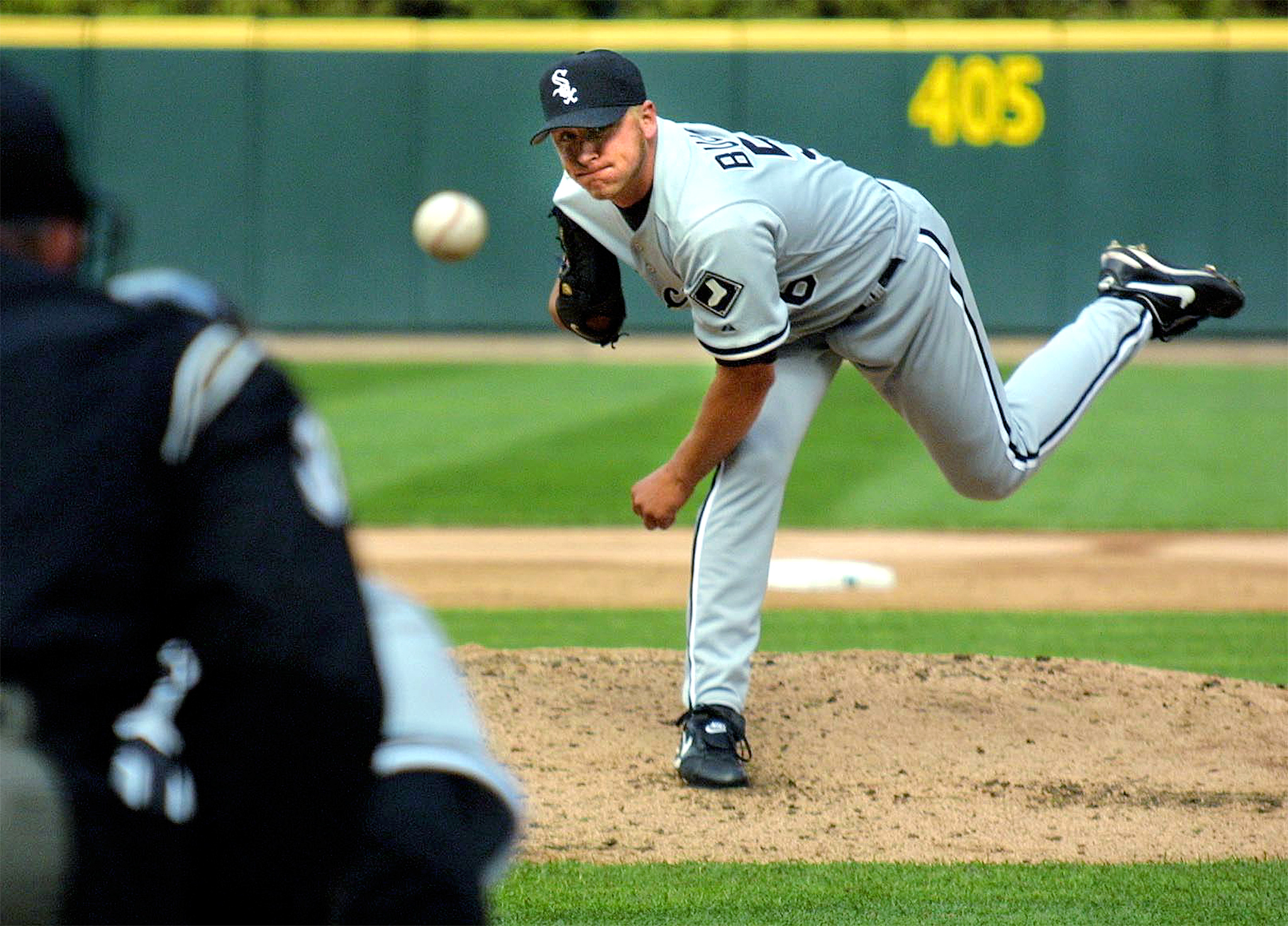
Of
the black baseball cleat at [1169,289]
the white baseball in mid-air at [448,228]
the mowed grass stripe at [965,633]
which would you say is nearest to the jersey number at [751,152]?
the black baseball cleat at [1169,289]

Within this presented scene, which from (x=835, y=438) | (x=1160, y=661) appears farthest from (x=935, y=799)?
(x=835, y=438)

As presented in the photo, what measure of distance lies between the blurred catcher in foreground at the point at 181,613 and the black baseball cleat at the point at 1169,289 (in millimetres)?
3979

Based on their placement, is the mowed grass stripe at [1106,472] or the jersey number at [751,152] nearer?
the jersey number at [751,152]

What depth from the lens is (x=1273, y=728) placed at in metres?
4.36

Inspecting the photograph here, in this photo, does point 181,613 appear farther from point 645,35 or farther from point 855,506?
point 645,35

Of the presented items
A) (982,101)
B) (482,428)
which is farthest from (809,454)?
(982,101)

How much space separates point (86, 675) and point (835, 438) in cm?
1032

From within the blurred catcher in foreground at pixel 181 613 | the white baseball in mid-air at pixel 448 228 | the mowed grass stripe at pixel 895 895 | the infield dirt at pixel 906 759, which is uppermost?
the blurred catcher in foreground at pixel 181 613

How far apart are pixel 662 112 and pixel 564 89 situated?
14209 millimetres

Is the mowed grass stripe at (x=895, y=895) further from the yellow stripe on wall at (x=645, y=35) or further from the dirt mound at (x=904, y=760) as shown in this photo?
the yellow stripe on wall at (x=645, y=35)

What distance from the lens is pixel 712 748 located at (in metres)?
3.89

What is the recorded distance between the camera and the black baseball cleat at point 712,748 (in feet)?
12.7

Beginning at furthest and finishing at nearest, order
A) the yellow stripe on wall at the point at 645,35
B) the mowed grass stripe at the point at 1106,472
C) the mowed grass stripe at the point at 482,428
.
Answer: the yellow stripe on wall at the point at 645,35
the mowed grass stripe at the point at 482,428
the mowed grass stripe at the point at 1106,472

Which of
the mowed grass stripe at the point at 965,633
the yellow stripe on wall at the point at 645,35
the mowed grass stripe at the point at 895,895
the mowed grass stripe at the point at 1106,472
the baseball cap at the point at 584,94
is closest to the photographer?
the mowed grass stripe at the point at 895,895
